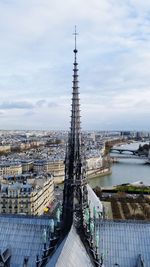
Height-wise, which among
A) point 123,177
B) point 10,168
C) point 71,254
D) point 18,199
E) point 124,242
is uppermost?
point 71,254

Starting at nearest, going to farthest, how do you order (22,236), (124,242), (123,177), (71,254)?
(71,254), (124,242), (22,236), (123,177)

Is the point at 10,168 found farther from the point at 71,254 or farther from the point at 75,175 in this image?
the point at 71,254

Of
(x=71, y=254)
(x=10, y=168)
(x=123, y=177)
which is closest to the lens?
(x=71, y=254)

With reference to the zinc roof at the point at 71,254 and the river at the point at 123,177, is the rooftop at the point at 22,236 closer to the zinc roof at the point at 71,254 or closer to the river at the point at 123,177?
the zinc roof at the point at 71,254

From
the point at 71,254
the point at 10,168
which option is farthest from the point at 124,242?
the point at 10,168

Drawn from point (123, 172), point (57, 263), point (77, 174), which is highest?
point (77, 174)

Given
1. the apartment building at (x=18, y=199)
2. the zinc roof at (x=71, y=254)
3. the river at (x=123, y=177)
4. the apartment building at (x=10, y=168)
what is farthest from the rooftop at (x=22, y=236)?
the apartment building at (x=10, y=168)

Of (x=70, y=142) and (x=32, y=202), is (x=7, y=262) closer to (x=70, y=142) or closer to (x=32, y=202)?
(x=70, y=142)

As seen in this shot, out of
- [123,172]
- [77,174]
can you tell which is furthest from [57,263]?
A: [123,172]

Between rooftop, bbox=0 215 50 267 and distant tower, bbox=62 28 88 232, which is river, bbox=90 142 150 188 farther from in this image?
distant tower, bbox=62 28 88 232
